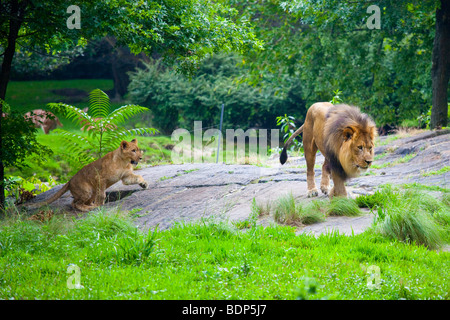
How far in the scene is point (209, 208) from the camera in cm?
793

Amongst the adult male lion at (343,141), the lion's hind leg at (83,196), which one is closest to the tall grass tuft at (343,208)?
the adult male lion at (343,141)

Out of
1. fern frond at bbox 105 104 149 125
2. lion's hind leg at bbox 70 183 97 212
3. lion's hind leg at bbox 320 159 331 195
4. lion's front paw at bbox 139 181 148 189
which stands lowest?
lion's hind leg at bbox 70 183 97 212

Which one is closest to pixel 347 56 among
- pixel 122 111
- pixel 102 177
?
pixel 122 111

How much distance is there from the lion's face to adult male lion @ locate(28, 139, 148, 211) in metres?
4.73

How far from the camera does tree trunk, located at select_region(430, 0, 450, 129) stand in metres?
13.8

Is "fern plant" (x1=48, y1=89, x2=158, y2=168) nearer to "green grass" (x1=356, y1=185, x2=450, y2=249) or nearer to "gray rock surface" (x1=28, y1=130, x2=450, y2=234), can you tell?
"gray rock surface" (x1=28, y1=130, x2=450, y2=234)

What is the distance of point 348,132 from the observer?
684cm

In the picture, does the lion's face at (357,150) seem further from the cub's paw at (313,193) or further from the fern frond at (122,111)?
the fern frond at (122,111)

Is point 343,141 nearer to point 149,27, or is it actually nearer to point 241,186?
point 241,186

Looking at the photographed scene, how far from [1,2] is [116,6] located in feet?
9.77

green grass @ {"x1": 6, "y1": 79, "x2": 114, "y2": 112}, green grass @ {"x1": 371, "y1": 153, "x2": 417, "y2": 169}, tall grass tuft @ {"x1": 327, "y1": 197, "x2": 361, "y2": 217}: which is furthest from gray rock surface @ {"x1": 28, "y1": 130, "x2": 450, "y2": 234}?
green grass @ {"x1": 6, "y1": 79, "x2": 114, "y2": 112}

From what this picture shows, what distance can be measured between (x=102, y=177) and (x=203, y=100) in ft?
47.1

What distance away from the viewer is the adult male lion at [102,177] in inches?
378

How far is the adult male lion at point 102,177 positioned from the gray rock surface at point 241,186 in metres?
0.37
